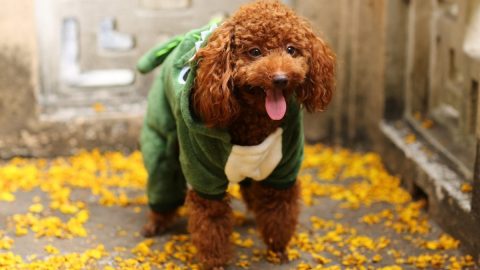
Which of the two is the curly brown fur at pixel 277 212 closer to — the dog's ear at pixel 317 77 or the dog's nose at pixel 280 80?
the dog's ear at pixel 317 77

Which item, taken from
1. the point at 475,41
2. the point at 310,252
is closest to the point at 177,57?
the point at 310,252

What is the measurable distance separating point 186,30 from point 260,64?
92.9 inches

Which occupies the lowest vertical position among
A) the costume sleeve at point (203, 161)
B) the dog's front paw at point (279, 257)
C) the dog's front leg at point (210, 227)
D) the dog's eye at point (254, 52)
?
the dog's front paw at point (279, 257)

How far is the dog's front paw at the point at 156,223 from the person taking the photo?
4.80 m

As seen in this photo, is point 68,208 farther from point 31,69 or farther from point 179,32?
point 179,32

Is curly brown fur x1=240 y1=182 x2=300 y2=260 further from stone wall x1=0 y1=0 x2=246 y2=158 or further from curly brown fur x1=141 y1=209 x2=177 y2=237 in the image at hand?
stone wall x1=0 y1=0 x2=246 y2=158

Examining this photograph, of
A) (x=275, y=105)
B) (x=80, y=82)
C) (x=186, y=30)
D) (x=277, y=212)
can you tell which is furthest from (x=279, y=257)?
(x=80, y=82)

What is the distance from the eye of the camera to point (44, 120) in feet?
19.2

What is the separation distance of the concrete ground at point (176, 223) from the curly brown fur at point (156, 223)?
0.06m

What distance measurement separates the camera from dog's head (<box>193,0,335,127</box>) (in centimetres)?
365

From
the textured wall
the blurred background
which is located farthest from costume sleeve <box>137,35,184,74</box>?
the textured wall

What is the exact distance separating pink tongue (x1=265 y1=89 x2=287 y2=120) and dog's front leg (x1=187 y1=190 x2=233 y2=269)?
0.68 metres

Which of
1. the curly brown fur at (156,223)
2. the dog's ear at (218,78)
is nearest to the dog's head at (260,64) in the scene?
the dog's ear at (218,78)

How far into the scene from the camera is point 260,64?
11.9 ft
